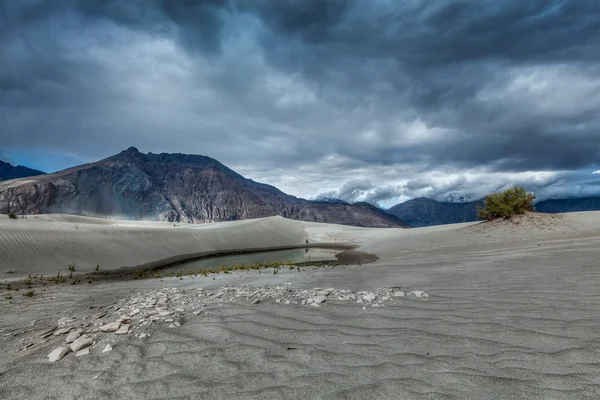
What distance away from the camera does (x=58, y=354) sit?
360cm

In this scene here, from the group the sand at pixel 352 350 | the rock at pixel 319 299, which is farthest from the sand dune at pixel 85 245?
the rock at pixel 319 299

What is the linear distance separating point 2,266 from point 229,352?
1892 centimetres

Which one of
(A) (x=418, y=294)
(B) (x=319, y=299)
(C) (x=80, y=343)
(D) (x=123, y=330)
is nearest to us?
(C) (x=80, y=343)

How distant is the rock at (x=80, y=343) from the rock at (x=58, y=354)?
8cm

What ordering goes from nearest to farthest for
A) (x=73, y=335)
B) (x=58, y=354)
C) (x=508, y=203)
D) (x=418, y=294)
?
(x=58, y=354), (x=73, y=335), (x=418, y=294), (x=508, y=203)

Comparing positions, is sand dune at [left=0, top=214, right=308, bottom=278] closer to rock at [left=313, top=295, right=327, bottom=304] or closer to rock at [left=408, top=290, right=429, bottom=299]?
rock at [left=313, top=295, right=327, bottom=304]

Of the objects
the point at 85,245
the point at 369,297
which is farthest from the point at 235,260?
the point at 369,297

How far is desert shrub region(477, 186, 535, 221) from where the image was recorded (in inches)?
951

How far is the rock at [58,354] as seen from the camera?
140 inches

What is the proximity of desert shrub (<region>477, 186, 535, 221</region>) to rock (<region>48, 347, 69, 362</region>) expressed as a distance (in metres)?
28.2

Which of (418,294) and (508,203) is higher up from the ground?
(508,203)

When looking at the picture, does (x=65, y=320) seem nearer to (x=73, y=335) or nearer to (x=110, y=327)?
(x=73, y=335)

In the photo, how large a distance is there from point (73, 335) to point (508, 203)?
2892cm

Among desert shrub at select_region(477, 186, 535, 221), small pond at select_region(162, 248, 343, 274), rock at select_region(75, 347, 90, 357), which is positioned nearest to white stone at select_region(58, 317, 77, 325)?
rock at select_region(75, 347, 90, 357)
